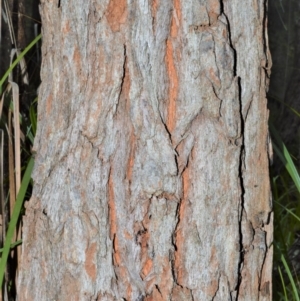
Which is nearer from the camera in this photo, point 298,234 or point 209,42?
point 209,42

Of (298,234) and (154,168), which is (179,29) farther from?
(298,234)

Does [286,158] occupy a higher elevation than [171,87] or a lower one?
lower

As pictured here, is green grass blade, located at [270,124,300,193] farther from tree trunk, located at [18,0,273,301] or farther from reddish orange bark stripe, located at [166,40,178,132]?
reddish orange bark stripe, located at [166,40,178,132]

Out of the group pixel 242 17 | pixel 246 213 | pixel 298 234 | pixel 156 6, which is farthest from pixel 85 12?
pixel 298 234

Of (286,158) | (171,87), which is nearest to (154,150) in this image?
(171,87)

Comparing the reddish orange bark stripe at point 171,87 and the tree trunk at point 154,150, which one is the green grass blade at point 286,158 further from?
the reddish orange bark stripe at point 171,87

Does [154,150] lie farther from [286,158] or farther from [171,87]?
[286,158]

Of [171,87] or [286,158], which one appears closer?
[171,87]

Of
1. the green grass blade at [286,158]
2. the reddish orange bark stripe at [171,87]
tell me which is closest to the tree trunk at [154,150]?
the reddish orange bark stripe at [171,87]
